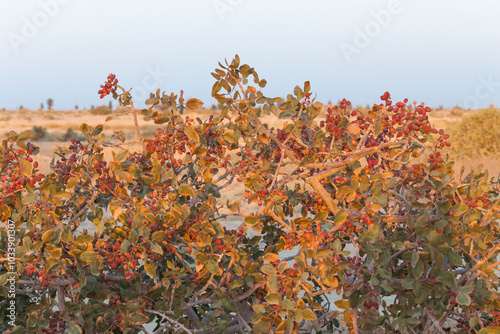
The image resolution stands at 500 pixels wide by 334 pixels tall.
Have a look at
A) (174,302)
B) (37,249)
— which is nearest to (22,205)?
(37,249)

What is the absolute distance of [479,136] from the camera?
11961 mm

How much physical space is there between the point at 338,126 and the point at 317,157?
0.63 feet

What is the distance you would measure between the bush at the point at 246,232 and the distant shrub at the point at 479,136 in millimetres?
10127

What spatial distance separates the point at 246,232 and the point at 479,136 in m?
11.0

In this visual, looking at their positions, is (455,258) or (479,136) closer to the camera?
(455,258)

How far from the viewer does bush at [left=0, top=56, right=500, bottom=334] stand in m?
2.22

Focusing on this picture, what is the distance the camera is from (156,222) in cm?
236

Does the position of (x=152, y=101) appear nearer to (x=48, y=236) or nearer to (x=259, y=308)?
(x=48, y=236)

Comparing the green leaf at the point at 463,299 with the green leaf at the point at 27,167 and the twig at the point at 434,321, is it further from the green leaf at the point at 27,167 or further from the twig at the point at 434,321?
the green leaf at the point at 27,167

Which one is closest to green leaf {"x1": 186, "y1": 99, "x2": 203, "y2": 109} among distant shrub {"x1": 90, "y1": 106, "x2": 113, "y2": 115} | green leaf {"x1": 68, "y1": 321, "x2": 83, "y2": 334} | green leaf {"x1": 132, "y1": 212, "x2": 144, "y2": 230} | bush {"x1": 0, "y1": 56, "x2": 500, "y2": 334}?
bush {"x1": 0, "y1": 56, "x2": 500, "y2": 334}

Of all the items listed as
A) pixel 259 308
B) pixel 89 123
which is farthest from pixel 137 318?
pixel 89 123

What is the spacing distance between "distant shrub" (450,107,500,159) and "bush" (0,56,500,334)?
33.2ft

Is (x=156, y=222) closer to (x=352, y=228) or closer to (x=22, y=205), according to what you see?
(x=22, y=205)

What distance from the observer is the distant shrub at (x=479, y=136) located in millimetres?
11750
